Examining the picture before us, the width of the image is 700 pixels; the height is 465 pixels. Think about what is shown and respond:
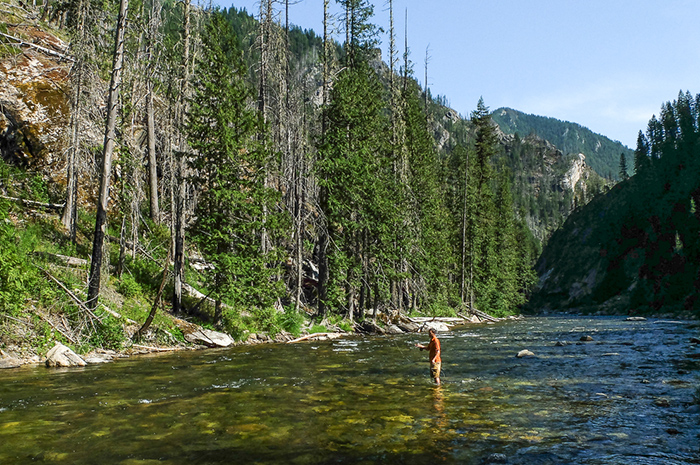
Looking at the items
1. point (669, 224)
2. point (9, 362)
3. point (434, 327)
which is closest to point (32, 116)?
point (9, 362)

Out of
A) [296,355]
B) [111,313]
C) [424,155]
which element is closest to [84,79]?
[111,313]

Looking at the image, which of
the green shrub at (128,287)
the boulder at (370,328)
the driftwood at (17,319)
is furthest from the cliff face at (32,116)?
the boulder at (370,328)

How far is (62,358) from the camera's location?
523 inches

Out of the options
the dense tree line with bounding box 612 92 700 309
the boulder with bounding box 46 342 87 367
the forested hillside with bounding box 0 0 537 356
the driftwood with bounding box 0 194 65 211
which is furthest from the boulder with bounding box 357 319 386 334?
the dense tree line with bounding box 612 92 700 309

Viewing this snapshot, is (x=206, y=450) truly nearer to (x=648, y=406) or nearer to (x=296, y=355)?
(x=648, y=406)

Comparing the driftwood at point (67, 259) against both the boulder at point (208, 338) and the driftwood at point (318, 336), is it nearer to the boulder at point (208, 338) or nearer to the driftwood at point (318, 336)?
the boulder at point (208, 338)

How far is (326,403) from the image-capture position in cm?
945

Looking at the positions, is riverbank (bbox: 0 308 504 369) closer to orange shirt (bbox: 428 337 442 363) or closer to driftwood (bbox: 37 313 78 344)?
driftwood (bbox: 37 313 78 344)

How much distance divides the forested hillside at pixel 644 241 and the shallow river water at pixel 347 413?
48917 mm

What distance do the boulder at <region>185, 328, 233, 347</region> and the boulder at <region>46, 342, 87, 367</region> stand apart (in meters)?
5.08

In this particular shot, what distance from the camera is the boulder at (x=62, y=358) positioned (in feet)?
43.1

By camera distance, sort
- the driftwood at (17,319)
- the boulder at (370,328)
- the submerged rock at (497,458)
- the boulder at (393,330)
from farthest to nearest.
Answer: the boulder at (393,330)
the boulder at (370,328)
the driftwood at (17,319)
the submerged rock at (497,458)

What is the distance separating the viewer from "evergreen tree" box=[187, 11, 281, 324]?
68.1ft

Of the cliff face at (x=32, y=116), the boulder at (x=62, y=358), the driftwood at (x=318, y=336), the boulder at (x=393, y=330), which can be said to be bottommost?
the boulder at (x=393, y=330)
